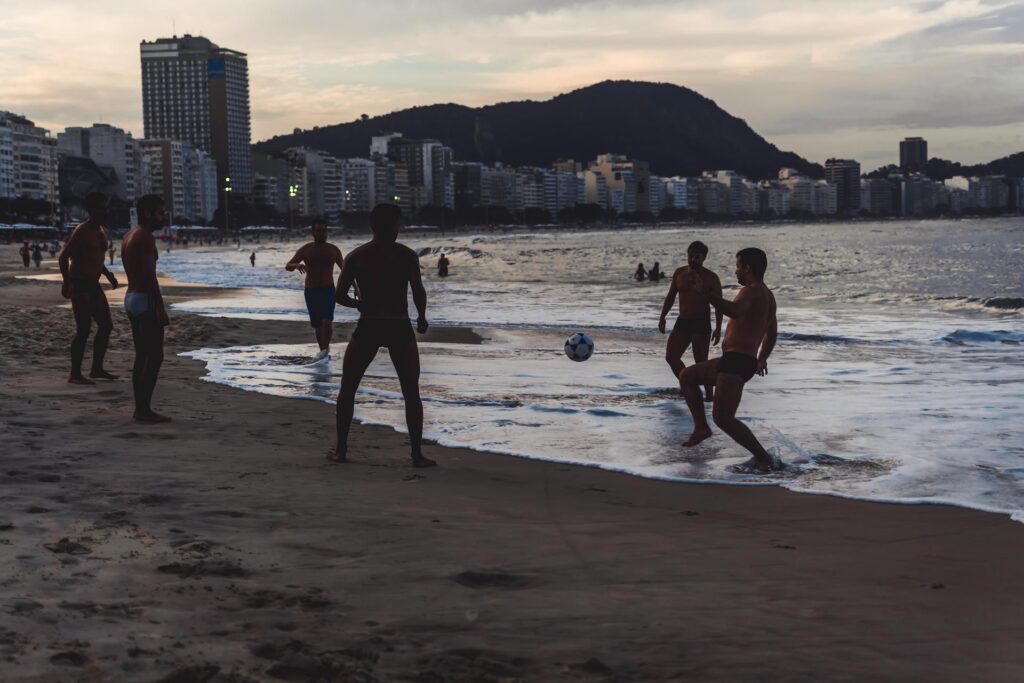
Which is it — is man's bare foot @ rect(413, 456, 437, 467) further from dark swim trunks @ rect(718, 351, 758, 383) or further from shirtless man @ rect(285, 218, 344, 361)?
shirtless man @ rect(285, 218, 344, 361)

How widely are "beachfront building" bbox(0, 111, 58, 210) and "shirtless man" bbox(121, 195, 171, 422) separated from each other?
15847cm

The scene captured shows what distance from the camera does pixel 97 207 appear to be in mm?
9297

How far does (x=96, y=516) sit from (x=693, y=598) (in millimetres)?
2710

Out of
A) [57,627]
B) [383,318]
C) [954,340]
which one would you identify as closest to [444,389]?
[383,318]

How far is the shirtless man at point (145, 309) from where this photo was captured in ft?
25.1

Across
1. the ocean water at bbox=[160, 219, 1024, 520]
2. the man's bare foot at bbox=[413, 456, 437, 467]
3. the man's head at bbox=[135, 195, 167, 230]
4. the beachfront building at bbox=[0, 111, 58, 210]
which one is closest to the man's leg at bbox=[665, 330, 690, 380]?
the ocean water at bbox=[160, 219, 1024, 520]

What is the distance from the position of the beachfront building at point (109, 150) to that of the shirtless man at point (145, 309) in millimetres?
187318

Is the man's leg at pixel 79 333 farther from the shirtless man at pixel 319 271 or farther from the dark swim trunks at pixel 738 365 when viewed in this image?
the dark swim trunks at pixel 738 365

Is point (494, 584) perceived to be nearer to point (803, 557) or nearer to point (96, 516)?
point (803, 557)

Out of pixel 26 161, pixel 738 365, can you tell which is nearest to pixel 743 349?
pixel 738 365

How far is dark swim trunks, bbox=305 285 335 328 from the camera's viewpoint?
11.8 meters

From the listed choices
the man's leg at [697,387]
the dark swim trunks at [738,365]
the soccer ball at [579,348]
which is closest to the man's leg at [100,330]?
the soccer ball at [579,348]

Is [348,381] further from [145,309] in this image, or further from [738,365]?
[738,365]

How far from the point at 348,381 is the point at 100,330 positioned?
416 centimetres
